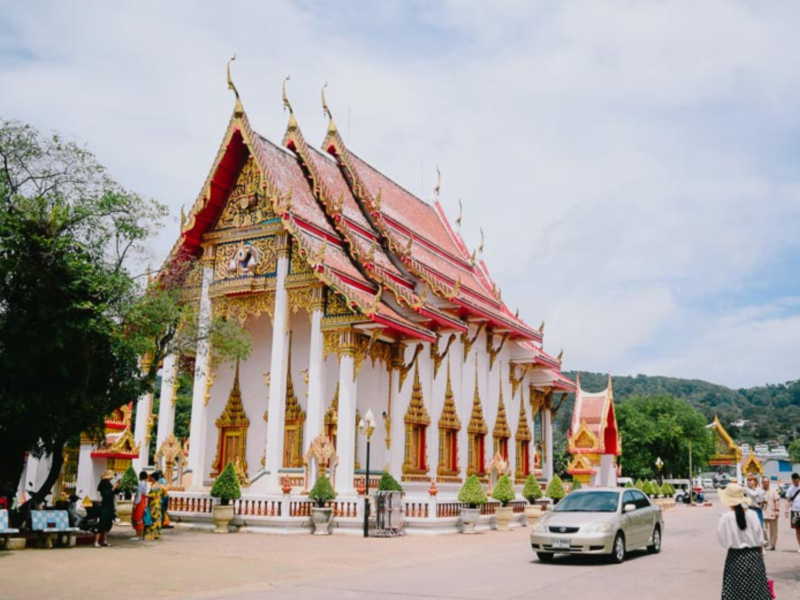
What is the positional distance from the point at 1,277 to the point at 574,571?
32.9 feet

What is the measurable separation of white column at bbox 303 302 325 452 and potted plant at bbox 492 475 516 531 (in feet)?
16.9

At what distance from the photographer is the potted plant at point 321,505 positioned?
1728cm

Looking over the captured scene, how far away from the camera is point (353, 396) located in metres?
18.9

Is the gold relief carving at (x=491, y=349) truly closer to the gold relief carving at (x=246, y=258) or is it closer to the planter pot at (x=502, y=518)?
the planter pot at (x=502, y=518)

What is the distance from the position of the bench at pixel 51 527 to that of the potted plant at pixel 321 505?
17.6 ft

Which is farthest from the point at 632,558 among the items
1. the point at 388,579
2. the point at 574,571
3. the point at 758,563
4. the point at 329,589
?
the point at 758,563

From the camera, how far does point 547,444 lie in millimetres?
32312

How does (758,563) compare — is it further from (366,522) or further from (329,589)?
(366,522)

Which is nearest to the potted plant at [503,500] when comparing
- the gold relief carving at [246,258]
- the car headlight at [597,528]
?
the gold relief carving at [246,258]

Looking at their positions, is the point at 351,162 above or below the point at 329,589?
above

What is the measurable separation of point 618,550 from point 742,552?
5629 mm

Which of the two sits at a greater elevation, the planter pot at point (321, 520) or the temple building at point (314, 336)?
the temple building at point (314, 336)

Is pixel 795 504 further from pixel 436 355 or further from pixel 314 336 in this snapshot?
pixel 436 355

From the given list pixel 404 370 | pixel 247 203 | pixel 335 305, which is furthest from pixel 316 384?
pixel 247 203
